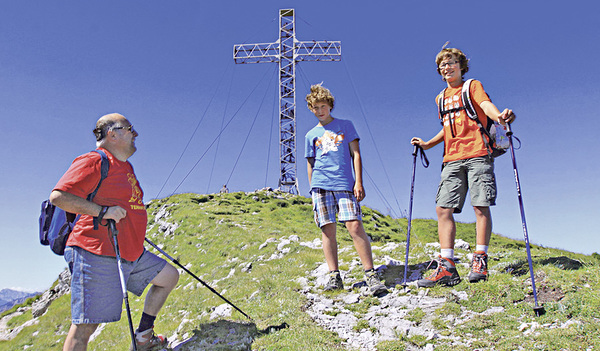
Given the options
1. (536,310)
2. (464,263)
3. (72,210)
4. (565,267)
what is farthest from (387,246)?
(72,210)

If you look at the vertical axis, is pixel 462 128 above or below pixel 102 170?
above

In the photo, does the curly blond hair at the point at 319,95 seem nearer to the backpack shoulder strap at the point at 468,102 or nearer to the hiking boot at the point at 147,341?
the backpack shoulder strap at the point at 468,102

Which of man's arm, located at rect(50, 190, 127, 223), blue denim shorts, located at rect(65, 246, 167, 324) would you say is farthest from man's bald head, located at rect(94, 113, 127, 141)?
blue denim shorts, located at rect(65, 246, 167, 324)

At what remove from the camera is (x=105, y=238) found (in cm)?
420

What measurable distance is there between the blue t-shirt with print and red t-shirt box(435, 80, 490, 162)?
51.8 inches

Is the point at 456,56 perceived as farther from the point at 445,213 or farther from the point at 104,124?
the point at 104,124

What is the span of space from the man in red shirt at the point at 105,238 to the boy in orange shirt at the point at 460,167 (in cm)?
365

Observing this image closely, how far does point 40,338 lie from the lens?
14.4 m

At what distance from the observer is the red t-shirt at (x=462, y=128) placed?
205 inches

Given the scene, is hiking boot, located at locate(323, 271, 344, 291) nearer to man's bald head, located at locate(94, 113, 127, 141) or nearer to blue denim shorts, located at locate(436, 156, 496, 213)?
blue denim shorts, located at locate(436, 156, 496, 213)

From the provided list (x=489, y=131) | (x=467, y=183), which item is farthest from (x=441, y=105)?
(x=467, y=183)

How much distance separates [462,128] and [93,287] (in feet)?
15.6

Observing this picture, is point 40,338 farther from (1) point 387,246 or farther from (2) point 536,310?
(2) point 536,310

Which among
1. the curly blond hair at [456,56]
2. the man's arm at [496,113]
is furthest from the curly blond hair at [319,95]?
the man's arm at [496,113]
